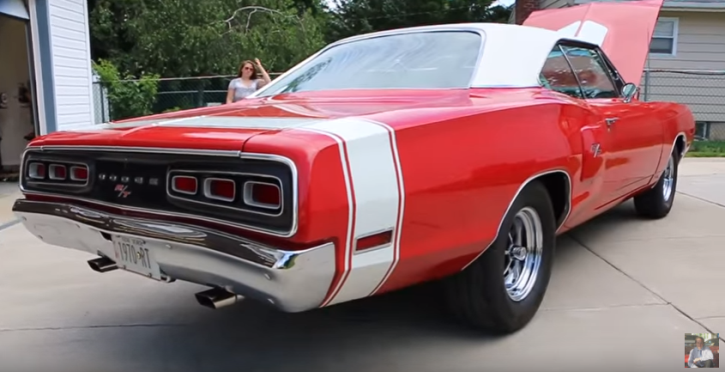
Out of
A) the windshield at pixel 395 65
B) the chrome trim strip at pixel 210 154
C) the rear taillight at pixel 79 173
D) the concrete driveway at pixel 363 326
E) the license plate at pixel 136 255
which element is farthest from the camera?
the windshield at pixel 395 65

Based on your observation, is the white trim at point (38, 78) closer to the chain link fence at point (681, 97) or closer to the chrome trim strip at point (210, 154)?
the chain link fence at point (681, 97)

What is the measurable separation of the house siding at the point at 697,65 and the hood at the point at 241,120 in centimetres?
1262

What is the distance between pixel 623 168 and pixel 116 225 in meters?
3.12

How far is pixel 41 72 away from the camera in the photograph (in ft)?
28.8

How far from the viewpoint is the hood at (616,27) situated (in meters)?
6.78

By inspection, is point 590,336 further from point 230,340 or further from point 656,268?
point 230,340

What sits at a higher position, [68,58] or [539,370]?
[68,58]

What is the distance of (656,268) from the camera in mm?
4410

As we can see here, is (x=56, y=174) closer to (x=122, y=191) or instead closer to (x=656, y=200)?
(x=122, y=191)

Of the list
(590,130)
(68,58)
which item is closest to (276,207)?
(590,130)

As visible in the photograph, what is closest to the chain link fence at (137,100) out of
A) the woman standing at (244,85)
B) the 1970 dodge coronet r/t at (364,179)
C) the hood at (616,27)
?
the woman standing at (244,85)

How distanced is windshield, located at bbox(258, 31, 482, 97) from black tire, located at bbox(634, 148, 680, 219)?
115 inches

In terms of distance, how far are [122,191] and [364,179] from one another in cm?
102

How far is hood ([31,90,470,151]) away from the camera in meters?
2.43
